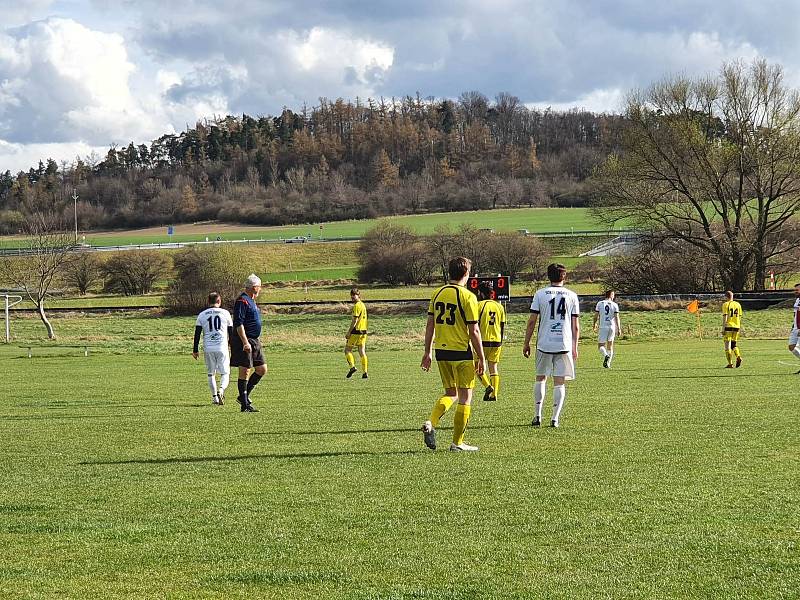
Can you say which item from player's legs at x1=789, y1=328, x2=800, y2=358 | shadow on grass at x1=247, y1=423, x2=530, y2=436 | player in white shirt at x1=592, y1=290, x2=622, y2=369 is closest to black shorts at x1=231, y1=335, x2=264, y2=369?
shadow on grass at x1=247, y1=423, x2=530, y2=436

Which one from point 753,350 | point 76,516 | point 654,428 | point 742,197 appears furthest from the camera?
point 742,197

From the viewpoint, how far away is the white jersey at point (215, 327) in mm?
15984

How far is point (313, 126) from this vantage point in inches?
6875

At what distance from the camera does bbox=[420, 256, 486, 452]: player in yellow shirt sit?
998 cm

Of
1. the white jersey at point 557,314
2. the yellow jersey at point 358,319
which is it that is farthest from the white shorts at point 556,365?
the yellow jersey at point 358,319

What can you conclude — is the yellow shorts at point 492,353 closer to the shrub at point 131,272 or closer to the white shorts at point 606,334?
the white shorts at point 606,334

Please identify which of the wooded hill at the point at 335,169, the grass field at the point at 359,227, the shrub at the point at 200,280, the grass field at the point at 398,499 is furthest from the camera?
the wooded hill at the point at 335,169

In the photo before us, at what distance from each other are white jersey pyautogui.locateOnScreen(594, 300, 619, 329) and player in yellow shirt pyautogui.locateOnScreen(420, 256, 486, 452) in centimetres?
1676

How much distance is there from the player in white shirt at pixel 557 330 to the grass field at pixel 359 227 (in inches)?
3661

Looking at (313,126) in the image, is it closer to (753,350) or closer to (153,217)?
(153,217)

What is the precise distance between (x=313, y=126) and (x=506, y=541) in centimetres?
17244

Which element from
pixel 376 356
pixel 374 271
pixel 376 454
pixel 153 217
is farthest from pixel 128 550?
pixel 153 217

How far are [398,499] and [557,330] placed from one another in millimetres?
4868

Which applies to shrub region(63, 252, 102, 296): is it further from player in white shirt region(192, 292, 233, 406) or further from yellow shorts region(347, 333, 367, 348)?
player in white shirt region(192, 292, 233, 406)
